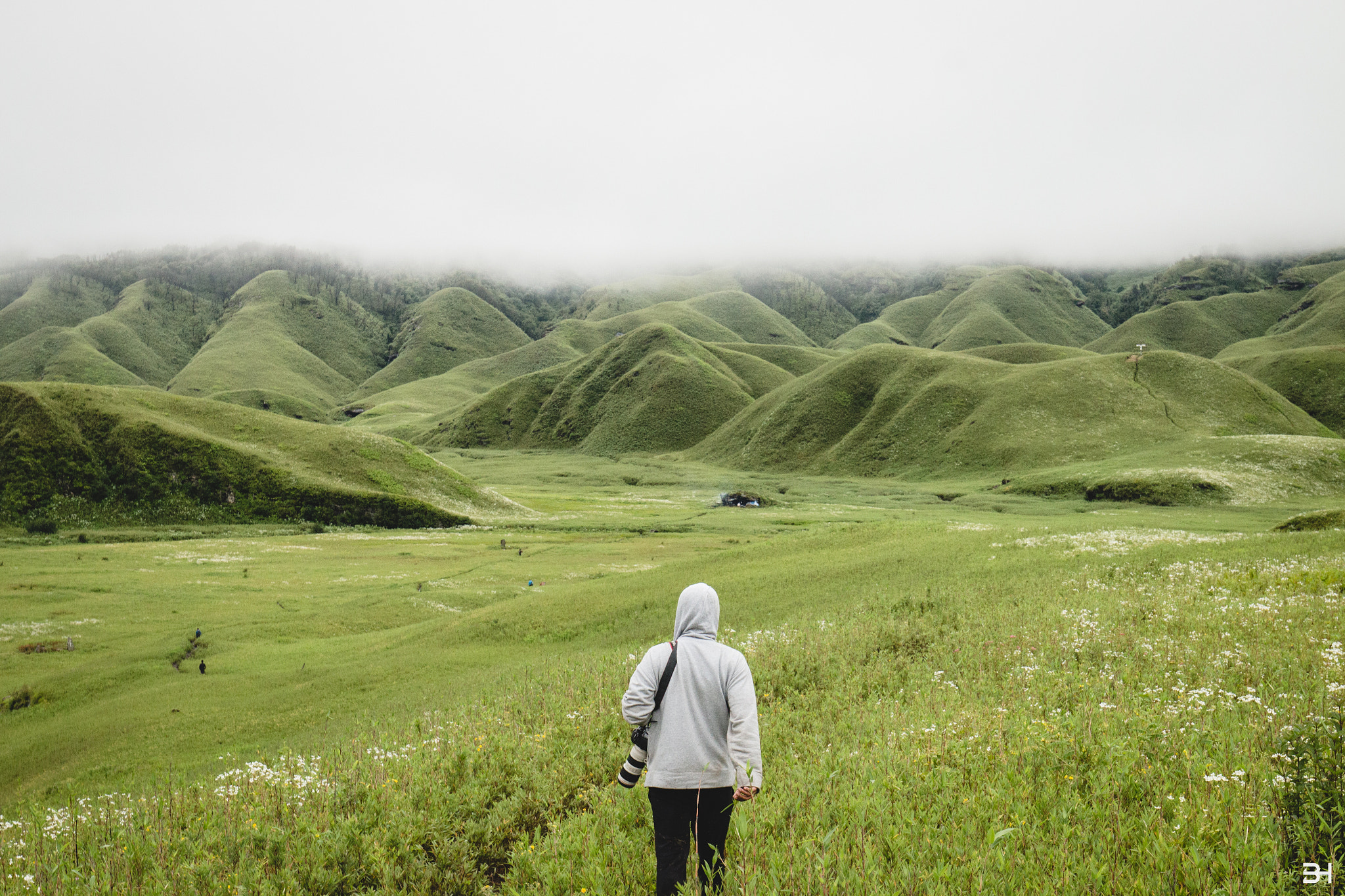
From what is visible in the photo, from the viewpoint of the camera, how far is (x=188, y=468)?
7469 cm

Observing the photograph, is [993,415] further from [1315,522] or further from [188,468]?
[188,468]

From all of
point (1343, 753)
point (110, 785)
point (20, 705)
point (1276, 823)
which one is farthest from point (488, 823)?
point (20, 705)

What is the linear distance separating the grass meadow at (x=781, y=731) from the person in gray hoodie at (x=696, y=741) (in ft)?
1.25

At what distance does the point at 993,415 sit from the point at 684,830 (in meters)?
149

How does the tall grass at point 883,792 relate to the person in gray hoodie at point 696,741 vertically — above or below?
below

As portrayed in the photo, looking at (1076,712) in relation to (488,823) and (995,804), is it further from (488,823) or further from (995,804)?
(488,823)

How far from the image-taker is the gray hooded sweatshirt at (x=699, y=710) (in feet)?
20.6

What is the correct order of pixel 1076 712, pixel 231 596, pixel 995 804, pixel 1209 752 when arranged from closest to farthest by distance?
pixel 995 804, pixel 1209 752, pixel 1076 712, pixel 231 596

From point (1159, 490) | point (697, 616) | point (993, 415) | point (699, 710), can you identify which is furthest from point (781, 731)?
point (993, 415)

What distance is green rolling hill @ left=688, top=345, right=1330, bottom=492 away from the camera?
12150 centimetres

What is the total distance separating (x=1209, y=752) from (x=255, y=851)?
1194 centimetres

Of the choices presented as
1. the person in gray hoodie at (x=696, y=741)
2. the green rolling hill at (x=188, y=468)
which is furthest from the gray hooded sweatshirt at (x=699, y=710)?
the green rolling hill at (x=188, y=468)

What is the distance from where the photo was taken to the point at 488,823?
8422 millimetres

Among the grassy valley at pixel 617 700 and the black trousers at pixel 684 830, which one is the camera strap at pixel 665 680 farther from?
the grassy valley at pixel 617 700
